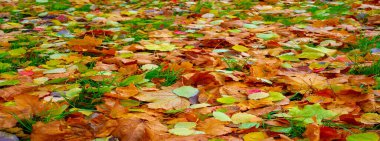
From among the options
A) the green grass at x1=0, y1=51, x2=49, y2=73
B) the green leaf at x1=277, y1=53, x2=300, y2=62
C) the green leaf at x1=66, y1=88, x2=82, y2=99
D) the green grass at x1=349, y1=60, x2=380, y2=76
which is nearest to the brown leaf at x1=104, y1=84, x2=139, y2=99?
the green leaf at x1=66, y1=88, x2=82, y2=99

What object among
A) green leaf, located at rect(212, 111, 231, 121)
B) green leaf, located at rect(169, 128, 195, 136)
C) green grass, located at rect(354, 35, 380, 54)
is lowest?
green leaf, located at rect(169, 128, 195, 136)

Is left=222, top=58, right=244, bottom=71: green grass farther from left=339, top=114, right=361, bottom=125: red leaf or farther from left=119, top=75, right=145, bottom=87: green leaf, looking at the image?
left=339, top=114, right=361, bottom=125: red leaf

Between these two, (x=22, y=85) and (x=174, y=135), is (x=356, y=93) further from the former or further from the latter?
(x=22, y=85)

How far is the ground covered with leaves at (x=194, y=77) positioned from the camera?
3.71ft

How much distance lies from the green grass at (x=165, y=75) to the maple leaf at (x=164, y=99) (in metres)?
0.11

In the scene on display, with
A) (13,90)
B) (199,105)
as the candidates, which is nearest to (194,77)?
(199,105)

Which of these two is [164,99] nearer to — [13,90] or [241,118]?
[241,118]

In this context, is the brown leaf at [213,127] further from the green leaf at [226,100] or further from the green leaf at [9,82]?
the green leaf at [9,82]

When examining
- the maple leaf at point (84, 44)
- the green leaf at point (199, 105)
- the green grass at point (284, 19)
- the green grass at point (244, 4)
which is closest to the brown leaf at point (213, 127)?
the green leaf at point (199, 105)

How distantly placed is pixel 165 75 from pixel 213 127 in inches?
19.5

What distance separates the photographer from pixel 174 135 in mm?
1115

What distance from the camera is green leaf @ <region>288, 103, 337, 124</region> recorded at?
1160 mm

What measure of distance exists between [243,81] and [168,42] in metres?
0.76

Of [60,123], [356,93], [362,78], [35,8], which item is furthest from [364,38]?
[35,8]
